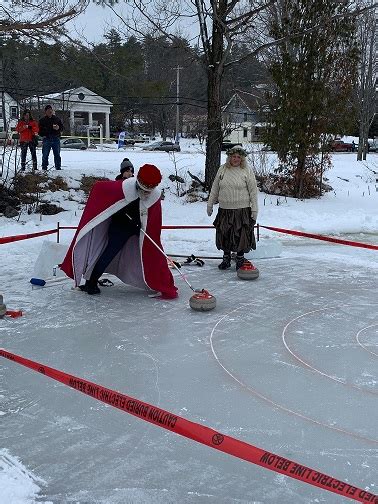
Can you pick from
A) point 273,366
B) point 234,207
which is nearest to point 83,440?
point 273,366

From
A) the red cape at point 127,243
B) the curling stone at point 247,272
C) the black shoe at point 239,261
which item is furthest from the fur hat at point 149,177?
the black shoe at point 239,261

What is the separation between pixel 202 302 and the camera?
18.8ft

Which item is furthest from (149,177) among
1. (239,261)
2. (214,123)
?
(214,123)

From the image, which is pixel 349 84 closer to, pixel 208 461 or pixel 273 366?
pixel 273 366

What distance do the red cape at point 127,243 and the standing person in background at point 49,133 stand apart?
715 centimetres

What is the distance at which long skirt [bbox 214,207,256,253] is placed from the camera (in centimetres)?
730

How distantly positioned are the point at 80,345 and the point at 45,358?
0.36 meters

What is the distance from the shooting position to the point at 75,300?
6.21 meters

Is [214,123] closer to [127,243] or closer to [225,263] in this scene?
[225,263]

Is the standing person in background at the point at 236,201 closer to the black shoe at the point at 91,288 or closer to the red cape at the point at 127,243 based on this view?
the red cape at the point at 127,243

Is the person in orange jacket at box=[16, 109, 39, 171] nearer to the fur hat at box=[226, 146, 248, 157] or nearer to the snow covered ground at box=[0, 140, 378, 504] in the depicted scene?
the snow covered ground at box=[0, 140, 378, 504]

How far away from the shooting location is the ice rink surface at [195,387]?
9.58ft

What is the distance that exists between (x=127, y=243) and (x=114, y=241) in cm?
24

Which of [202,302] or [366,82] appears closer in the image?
[202,302]
